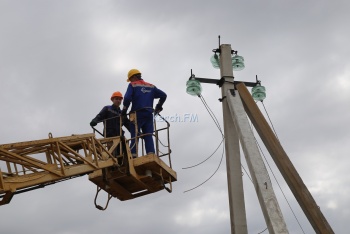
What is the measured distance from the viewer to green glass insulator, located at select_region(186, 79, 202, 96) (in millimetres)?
10305

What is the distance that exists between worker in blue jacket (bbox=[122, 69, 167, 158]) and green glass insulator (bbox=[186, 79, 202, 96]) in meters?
0.80

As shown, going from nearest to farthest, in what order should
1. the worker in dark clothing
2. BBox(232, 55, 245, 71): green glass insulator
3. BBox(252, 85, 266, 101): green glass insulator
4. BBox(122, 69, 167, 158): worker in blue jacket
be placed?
BBox(122, 69, 167, 158): worker in blue jacket
the worker in dark clothing
BBox(232, 55, 245, 71): green glass insulator
BBox(252, 85, 266, 101): green glass insulator

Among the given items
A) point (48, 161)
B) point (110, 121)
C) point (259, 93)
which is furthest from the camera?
point (259, 93)

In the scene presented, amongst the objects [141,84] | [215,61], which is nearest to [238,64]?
[215,61]

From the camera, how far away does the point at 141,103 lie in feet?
34.4

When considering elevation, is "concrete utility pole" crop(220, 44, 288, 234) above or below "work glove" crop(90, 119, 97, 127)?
below

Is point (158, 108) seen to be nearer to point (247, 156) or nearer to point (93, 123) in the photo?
point (93, 123)

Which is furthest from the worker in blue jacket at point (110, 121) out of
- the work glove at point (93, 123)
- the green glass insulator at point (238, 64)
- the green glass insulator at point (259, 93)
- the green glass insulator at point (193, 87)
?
the green glass insulator at point (259, 93)

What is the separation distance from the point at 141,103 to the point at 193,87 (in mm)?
1075

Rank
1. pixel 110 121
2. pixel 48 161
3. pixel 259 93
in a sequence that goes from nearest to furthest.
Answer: pixel 48 161
pixel 110 121
pixel 259 93

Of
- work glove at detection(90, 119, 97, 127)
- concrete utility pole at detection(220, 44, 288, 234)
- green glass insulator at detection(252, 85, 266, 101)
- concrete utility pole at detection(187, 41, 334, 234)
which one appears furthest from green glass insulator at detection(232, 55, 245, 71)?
work glove at detection(90, 119, 97, 127)

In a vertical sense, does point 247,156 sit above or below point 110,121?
below

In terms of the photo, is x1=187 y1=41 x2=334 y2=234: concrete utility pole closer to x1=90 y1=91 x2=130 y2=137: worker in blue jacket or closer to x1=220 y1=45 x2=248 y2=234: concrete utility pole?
x1=220 y1=45 x2=248 y2=234: concrete utility pole

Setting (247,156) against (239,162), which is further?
(239,162)
